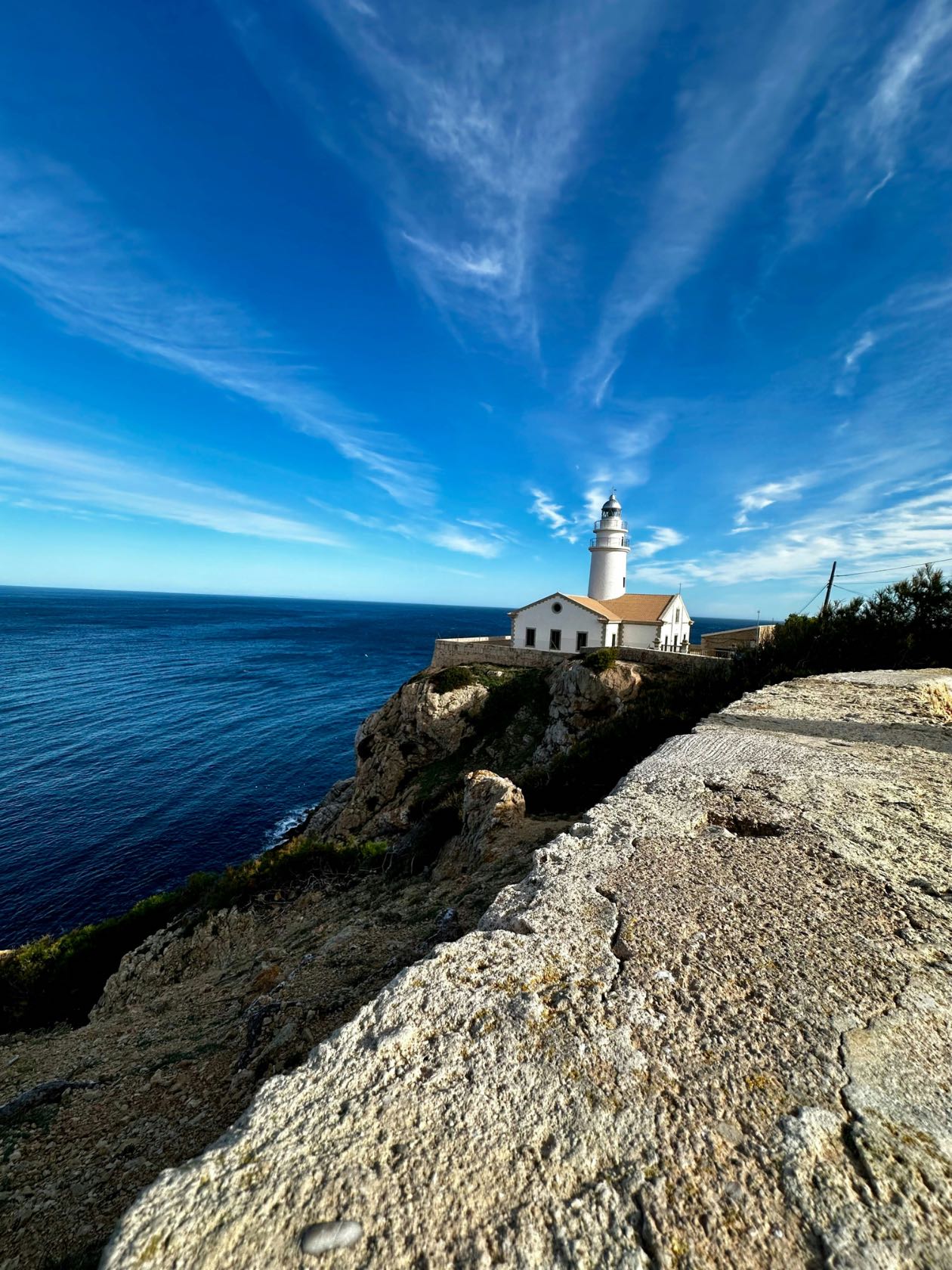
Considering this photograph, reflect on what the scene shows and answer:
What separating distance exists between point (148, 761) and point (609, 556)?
30.9 metres

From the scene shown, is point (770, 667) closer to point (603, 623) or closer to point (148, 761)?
point (603, 623)

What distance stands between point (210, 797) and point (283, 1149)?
91.7 ft

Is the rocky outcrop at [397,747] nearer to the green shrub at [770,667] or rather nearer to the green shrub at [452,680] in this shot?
the green shrub at [452,680]

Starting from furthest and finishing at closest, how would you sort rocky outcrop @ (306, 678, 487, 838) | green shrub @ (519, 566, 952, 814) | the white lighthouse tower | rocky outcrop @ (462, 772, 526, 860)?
the white lighthouse tower → rocky outcrop @ (306, 678, 487, 838) → green shrub @ (519, 566, 952, 814) → rocky outcrop @ (462, 772, 526, 860)

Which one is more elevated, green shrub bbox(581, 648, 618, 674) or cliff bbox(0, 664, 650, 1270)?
green shrub bbox(581, 648, 618, 674)

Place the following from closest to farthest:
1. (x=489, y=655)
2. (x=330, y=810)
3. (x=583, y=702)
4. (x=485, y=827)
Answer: (x=485, y=827) → (x=583, y=702) → (x=330, y=810) → (x=489, y=655)

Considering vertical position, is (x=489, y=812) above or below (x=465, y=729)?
above

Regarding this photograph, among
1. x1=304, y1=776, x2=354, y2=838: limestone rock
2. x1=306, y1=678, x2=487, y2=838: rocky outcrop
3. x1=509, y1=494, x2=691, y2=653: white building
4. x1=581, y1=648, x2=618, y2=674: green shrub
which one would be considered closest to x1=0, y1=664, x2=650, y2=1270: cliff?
x1=306, y1=678, x2=487, y2=838: rocky outcrop

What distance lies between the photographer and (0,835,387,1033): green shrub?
9148 mm

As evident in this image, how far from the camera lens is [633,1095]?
1.90 metres

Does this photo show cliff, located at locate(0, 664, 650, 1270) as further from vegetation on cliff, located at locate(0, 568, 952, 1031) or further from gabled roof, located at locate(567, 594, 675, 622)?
gabled roof, located at locate(567, 594, 675, 622)

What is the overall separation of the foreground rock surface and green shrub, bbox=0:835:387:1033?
288 inches

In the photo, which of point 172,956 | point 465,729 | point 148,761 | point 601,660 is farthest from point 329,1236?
point 148,761

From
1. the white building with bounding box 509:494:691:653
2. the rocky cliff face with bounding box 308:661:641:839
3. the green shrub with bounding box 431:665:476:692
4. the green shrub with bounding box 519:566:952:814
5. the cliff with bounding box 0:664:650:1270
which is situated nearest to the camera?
the cliff with bounding box 0:664:650:1270
